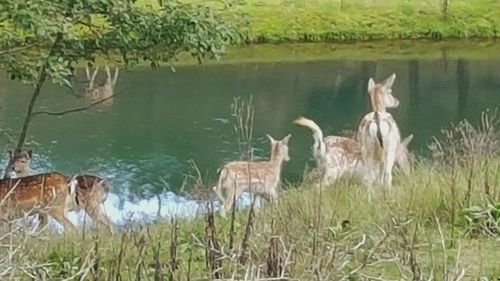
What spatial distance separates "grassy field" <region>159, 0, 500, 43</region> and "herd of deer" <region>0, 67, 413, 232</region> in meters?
17.6

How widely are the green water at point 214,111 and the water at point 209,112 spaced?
2cm

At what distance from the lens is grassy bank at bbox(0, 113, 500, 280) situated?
418 cm

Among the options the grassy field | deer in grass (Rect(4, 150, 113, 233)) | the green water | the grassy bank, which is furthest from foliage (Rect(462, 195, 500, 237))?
the grassy field

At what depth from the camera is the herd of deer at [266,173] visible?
887 centimetres

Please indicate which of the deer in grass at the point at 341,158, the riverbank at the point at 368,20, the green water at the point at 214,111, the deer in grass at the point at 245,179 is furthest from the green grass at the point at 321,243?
the riverbank at the point at 368,20

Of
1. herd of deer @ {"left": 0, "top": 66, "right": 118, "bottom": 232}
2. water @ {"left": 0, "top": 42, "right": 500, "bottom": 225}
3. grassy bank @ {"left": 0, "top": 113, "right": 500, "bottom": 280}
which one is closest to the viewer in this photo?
grassy bank @ {"left": 0, "top": 113, "right": 500, "bottom": 280}

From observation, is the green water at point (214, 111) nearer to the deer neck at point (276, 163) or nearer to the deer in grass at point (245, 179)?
the deer neck at point (276, 163)

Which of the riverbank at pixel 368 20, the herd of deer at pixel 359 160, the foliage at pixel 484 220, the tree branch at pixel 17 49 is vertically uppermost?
the tree branch at pixel 17 49

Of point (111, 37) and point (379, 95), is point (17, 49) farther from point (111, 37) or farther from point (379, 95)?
point (379, 95)

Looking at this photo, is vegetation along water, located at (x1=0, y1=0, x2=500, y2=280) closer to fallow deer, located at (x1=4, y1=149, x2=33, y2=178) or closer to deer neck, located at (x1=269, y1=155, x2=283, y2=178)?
fallow deer, located at (x1=4, y1=149, x2=33, y2=178)

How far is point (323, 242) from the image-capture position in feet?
14.1

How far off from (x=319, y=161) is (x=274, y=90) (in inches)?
439

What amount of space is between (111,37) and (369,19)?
2072 cm

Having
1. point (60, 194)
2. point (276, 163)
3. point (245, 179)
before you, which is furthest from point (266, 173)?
point (60, 194)
